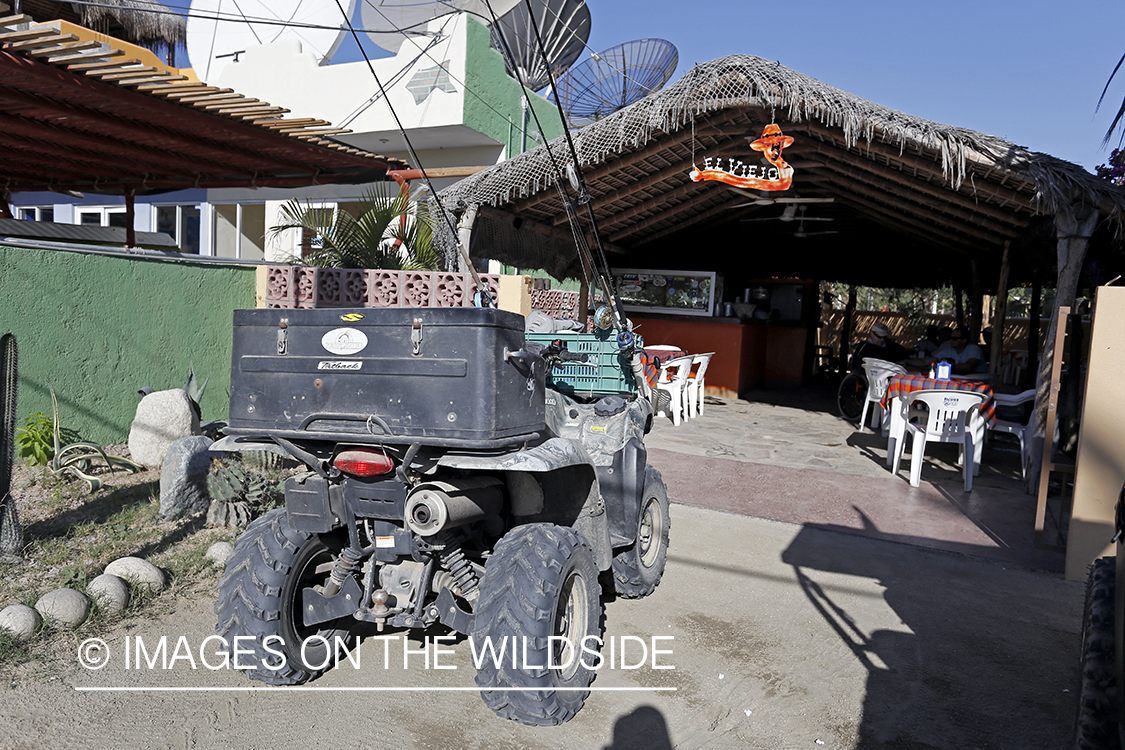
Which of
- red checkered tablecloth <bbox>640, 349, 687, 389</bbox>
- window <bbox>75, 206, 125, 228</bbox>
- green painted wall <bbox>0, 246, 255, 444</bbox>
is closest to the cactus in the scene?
green painted wall <bbox>0, 246, 255, 444</bbox>

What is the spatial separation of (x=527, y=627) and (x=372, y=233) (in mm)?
Result: 6439

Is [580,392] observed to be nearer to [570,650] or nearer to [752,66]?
[570,650]

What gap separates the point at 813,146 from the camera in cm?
812

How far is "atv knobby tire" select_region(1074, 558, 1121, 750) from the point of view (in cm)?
216

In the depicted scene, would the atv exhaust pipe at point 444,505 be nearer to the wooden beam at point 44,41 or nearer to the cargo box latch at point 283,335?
the cargo box latch at point 283,335

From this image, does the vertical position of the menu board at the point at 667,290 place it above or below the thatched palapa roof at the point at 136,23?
below

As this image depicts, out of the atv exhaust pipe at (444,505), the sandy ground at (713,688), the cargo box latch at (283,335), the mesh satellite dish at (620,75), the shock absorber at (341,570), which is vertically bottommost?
the sandy ground at (713,688)

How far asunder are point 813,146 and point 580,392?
210 inches

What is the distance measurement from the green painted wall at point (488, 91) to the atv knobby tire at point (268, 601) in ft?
37.4

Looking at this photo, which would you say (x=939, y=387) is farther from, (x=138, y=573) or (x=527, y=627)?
(x=138, y=573)

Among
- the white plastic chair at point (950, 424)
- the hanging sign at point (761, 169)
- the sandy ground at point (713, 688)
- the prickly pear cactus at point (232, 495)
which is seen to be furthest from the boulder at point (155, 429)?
the white plastic chair at point (950, 424)

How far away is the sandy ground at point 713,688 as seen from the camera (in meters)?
2.75

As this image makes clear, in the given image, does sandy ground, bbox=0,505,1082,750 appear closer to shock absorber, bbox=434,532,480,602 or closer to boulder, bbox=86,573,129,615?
boulder, bbox=86,573,129,615

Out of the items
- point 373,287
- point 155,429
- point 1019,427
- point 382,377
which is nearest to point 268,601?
point 382,377
